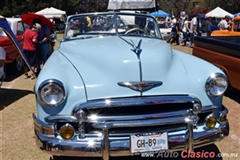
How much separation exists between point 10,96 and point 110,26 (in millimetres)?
3190

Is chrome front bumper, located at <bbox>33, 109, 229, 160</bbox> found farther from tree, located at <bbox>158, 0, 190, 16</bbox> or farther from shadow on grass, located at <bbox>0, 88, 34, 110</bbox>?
tree, located at <bbox>158, 0, 190, 16</bbox>

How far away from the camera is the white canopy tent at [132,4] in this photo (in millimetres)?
12698

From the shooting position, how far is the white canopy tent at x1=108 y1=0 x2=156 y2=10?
12698 millimetres

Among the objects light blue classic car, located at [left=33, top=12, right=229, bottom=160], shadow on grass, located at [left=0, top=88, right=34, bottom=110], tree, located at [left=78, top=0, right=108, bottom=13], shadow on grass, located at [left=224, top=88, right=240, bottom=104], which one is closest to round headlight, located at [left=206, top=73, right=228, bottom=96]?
light blue classic car, located at [left=33, top=12, right=229, bottom=160]

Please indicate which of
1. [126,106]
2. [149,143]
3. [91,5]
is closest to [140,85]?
[126,106]

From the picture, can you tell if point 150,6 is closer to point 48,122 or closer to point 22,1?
point 48,122

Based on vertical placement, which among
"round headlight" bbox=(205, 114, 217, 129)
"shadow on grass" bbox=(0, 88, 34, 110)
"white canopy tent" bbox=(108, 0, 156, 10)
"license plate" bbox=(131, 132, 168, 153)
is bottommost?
"shadow on grass" bbox=(0, 88, 34, 110)

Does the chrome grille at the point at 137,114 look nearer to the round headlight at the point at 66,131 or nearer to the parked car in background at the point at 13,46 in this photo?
the round headlight at the point at 66,131

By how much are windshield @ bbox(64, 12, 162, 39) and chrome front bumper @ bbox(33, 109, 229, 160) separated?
196cm

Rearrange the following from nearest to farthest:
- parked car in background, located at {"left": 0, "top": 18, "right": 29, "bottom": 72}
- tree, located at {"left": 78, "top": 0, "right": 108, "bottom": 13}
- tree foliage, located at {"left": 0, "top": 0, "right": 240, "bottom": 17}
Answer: parked car in background, located at {"left": 0, "top": 18, "right": 29, "bottom": 72} < tree foliage, located at {"left": 0, "top": 0, "right": 240, "bottom": 17} < tree, located at {"left": 78, "top": 0, "right": 108, "bottom": 13}

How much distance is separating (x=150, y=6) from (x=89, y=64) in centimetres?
1012

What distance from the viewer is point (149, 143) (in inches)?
110

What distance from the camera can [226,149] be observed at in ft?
12.4

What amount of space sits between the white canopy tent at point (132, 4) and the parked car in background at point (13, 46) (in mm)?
4983
